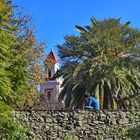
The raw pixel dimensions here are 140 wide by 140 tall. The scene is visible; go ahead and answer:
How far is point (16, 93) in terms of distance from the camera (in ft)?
46.4

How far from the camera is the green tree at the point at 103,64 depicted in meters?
28.7

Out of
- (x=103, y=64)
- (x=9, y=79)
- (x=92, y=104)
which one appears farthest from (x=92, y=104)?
(x=103, y=64)

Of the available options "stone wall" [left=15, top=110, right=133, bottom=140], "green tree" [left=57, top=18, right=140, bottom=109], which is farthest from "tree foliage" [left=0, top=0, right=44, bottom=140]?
"green tree" [left=57, top=18, right=140, bottom=109]

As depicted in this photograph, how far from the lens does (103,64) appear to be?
28938 mm

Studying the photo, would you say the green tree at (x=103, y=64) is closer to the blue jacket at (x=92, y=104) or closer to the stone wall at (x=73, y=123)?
the blue jacket at (x=92, y=104)

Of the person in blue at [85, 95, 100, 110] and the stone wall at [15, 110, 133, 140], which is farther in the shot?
the person in blue at [85, 95, 100, 110]

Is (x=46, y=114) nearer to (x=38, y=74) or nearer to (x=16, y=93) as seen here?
(x=16, y=93)

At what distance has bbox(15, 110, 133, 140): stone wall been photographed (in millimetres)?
15133

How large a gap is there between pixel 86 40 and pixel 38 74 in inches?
152

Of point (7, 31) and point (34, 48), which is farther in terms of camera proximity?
point (34, 48)

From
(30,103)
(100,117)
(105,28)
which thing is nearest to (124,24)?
(105,28)

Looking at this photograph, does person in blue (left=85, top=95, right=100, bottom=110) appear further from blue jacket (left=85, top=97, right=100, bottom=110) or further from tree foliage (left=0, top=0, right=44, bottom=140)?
tree foliage (left=0, top=0, right=44, bottom=140)

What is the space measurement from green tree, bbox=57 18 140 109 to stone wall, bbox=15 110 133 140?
12.7m

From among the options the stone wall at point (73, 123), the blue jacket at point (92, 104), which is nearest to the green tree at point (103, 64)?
the blue jacket at point (92, 104)
